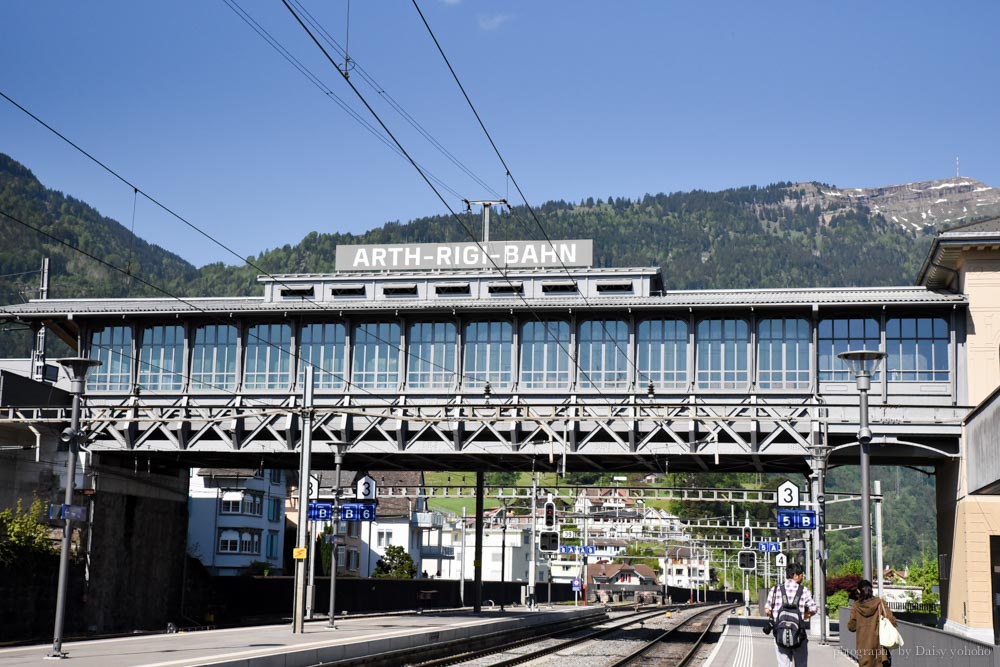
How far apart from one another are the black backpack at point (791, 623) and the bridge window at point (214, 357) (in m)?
35.9

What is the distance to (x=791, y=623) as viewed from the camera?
60.5 feet

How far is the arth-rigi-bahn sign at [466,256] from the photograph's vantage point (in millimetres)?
52594

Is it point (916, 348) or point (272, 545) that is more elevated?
point (916, 348)

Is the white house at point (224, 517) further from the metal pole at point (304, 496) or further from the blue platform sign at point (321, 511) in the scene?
the metal pole at point (304, 496)

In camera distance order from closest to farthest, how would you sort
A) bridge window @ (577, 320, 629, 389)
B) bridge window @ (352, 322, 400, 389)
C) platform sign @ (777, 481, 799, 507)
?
1. platform sign @ (777, 481, 799, 507)
2. bridge window @ (577, 320, 629, 389)
3. bridge window @ (352, 322, 400, 389)

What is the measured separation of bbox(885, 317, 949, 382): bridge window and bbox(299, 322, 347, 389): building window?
2253 cm

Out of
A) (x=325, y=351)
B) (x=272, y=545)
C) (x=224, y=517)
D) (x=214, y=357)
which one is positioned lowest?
(x=272, y=545)

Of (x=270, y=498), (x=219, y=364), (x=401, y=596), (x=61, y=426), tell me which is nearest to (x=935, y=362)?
(x=219, y=364)

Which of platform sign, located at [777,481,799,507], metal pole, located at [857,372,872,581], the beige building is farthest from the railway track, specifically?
the beige building

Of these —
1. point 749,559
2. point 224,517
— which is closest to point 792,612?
point 749,559

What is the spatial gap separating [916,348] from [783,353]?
509 cm

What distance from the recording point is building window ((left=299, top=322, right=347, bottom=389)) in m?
49.8

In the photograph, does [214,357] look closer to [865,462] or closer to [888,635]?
[865,462]

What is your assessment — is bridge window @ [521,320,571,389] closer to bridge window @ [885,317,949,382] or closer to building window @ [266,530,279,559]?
bridge window @ [885,317,949,382]
